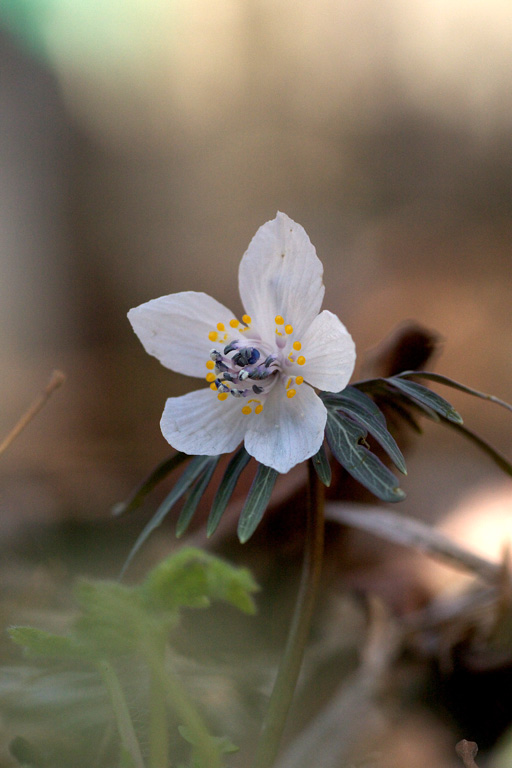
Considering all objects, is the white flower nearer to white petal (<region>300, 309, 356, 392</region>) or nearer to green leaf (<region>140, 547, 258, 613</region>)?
white petal (<region>300, 309, 356, 392</region>)

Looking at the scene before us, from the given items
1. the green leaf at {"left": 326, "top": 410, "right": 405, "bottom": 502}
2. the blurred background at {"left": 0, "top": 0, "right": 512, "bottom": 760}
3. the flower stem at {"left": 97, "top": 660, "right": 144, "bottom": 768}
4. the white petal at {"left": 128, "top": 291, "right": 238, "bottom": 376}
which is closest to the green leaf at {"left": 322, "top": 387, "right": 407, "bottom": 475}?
the green leaf at {"left": 326, "top": 410, "right": 405, "bottom": 502}

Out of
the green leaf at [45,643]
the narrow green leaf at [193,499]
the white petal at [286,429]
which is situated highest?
the white petal at [286,429]

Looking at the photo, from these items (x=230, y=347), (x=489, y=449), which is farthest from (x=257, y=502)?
(x=489, y=449)

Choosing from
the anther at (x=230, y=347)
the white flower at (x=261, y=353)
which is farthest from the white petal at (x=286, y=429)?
the anther at (x=230, y=347)

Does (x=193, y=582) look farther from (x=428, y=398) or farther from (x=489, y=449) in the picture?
(x=489, y=449)

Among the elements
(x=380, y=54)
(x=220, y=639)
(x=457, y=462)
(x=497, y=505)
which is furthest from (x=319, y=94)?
(x=220, y=639)

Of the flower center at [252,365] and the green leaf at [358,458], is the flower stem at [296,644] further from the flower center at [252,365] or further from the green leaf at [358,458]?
the flower center at [252,365]

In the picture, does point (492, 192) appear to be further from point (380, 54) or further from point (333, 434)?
point (333, 434)

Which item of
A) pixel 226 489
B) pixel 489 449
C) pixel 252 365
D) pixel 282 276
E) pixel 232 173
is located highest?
pixel 232 173
